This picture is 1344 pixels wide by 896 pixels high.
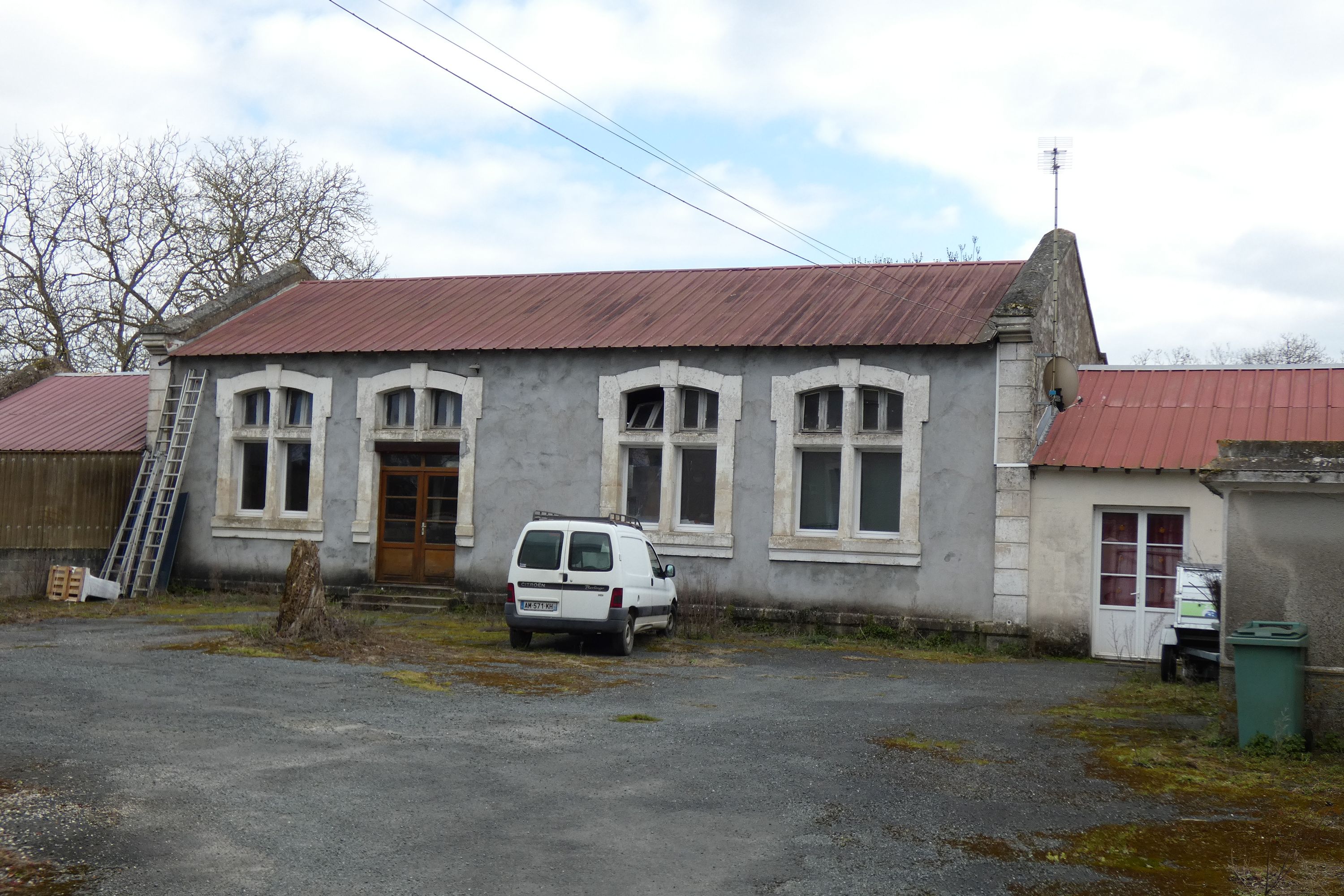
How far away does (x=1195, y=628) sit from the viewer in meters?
13.9

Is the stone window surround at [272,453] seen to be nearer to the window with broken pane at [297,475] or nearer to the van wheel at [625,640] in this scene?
the window with broken pane at [297,475]

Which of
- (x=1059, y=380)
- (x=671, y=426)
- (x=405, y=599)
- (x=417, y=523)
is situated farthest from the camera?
(x=417, y=523)

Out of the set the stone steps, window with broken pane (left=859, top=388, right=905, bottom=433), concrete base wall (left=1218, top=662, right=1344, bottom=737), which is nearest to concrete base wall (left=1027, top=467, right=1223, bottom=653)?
window with broken pane (left=859, top=388, right=905, bottom=433)

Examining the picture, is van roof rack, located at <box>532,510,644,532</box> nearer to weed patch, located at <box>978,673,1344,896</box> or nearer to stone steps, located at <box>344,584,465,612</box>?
stone steps, located at <box>344,584,465,612</box>

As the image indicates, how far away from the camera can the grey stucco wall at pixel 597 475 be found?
17656 millimetres

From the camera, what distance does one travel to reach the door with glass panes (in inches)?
824

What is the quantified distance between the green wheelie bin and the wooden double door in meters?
14.0

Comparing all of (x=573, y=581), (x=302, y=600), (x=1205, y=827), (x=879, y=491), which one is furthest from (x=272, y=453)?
(x=1205, y=827)

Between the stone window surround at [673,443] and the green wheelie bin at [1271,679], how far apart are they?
10.1 metres

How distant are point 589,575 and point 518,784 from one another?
280 inches

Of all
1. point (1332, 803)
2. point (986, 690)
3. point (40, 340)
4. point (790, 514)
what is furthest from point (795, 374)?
point (40, 340)

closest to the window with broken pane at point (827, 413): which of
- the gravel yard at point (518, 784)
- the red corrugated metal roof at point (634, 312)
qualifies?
the red corrugated metal roof at point (634, 312)

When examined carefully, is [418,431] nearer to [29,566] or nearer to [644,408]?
[644,408]

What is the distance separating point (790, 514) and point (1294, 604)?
9517 mm
